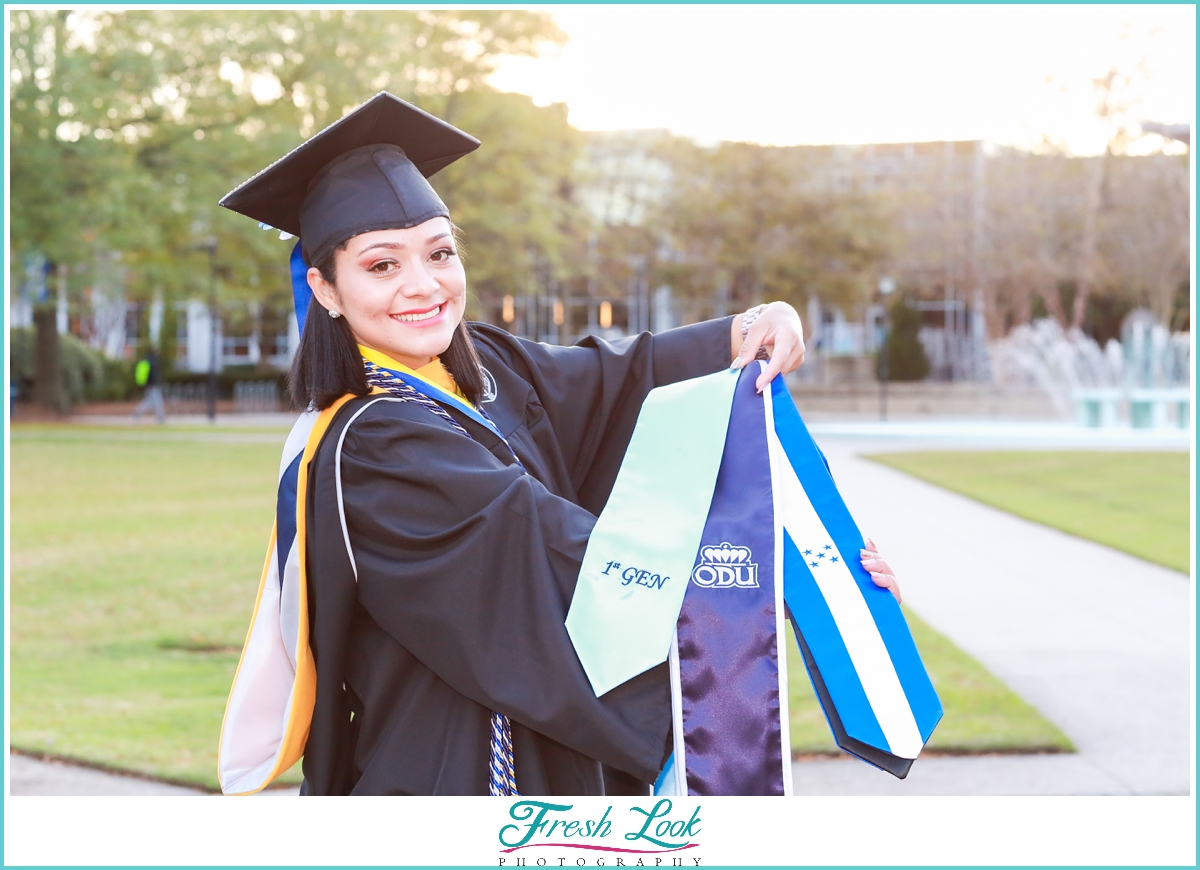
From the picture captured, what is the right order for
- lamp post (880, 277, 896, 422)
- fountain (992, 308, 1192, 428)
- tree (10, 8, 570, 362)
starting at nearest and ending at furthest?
tree (10, 8, 570, 362) < fountain (992, 308, 1192, 428) < lamp post (880, 277, 896, 422)

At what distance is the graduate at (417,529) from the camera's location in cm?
198

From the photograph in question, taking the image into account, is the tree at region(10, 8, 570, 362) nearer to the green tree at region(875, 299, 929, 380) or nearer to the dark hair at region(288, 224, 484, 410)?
the green tree at region(875, 299, 929, 380)

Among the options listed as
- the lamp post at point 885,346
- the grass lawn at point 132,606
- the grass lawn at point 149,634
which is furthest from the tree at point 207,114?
the lamp post at point 885,346

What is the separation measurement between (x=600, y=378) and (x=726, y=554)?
0.67 m

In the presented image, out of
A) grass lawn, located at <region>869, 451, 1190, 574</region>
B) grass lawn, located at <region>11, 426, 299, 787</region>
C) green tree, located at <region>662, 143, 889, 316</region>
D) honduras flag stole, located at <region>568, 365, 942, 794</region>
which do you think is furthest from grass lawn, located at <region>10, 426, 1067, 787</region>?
green tree, located at <region>662, 143, 889, 316</region>

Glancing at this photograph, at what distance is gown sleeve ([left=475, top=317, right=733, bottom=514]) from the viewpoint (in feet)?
8.20

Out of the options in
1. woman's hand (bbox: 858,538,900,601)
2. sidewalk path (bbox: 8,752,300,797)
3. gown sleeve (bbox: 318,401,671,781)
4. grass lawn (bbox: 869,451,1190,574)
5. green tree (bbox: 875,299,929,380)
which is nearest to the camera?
gown sleeve (bbox: 318,401,671,781)

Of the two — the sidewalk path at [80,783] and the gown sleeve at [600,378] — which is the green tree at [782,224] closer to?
the sidewalk path at [80,783]

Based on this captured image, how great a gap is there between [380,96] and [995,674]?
532 centimetres

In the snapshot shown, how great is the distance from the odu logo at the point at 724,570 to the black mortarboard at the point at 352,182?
80cm

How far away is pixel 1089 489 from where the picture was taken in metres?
14.2

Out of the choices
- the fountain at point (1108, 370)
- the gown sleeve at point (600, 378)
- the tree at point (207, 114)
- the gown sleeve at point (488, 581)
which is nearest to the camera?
the gown sleeve at point (488, 581)

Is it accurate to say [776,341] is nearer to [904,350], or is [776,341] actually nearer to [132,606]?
[132,606]

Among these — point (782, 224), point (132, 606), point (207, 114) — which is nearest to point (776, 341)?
point (132, 606)
